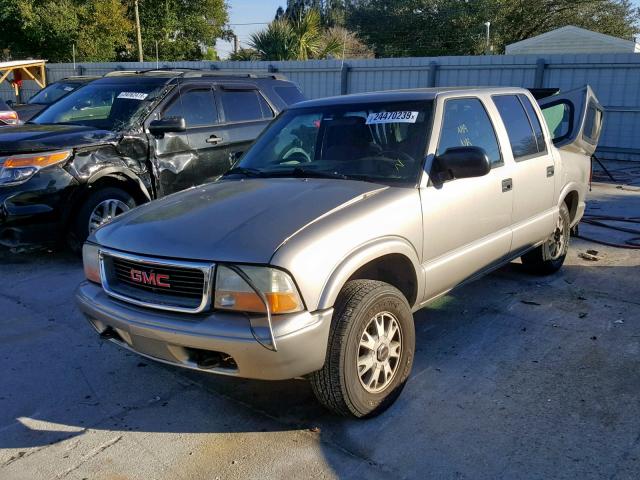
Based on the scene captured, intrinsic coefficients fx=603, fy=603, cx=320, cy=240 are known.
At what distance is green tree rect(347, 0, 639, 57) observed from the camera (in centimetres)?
3378

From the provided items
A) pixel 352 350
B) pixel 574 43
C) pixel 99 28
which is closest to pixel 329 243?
pixel 352 350

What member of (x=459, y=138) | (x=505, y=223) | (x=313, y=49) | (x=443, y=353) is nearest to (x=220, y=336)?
(x=443, y=353)

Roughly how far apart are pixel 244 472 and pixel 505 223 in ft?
8.85

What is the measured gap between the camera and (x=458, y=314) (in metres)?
4.90

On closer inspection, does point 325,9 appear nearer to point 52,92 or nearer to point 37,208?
point 52,92

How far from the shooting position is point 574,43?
2439 cm

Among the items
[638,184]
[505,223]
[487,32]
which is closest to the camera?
[505,223]

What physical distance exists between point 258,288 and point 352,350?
2.04 feet

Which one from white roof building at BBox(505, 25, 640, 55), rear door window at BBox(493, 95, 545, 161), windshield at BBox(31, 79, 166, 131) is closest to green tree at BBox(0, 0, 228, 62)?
white roof building at BBox(505, 25, 640, 55)

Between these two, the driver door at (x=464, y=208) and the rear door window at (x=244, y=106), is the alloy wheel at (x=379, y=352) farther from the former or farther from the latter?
the rear door window at (x=244, y=106)

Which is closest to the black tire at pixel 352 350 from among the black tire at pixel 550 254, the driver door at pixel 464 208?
the driver door at pixel 464 208

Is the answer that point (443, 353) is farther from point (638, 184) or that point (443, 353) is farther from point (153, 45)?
point (153, 45)

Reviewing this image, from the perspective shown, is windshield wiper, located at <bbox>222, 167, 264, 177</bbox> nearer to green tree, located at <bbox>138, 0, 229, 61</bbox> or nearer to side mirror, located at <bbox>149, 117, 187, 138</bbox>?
side mirror, located at <bbox>149, 117, 187, 138</bbox>

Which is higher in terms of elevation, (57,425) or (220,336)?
(220,336)
